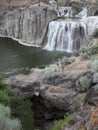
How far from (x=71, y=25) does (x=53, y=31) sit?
2.80 meters

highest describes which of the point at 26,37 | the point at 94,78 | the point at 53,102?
the point at 94,78

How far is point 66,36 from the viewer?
151 feet

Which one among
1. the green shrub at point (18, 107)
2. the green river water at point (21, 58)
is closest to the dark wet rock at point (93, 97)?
the green shrub at point (18, 107)

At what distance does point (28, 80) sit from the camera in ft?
74.2

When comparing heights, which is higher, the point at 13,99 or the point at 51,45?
the point at 13,99

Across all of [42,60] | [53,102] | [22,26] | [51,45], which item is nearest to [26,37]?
[22,26]

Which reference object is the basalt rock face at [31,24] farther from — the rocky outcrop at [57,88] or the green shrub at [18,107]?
the green shrub at [18,107]

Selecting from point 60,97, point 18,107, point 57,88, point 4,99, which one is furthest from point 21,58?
point 4,99

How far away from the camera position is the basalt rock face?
49.3 meters

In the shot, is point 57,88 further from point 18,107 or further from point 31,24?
point 31,24

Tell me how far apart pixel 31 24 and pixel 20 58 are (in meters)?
11.0

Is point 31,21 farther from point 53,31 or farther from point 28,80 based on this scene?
point 28,80

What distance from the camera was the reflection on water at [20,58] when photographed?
119 feet

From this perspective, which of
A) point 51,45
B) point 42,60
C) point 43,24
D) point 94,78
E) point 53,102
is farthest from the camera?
point 43,24
